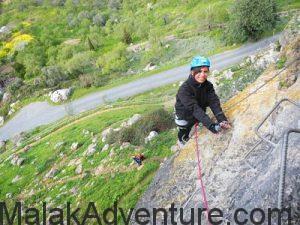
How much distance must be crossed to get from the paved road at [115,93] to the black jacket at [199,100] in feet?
92.5

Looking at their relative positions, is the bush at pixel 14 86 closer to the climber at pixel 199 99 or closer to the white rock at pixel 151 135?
the white rock at pixel 151 135

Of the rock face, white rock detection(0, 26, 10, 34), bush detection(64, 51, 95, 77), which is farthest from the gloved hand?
white rock detection(0, 26, 10, 34)

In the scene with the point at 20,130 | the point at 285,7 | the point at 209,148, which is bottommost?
the point at 20,130

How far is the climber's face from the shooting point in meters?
7.80

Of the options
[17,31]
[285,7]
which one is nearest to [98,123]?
[285,7]

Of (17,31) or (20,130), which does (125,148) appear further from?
(17,31)

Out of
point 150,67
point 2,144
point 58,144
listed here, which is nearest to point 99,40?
point 150,67

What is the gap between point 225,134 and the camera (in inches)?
305

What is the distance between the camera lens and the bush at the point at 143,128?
18.2 meters

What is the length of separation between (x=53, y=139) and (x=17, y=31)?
49156 mm

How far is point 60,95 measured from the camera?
142 feet

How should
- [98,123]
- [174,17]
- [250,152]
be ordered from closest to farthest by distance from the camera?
1. [250,152]
2. [98,123]
3. [174,17]

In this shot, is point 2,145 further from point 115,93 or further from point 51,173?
point 51,173

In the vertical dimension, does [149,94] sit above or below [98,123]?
below
